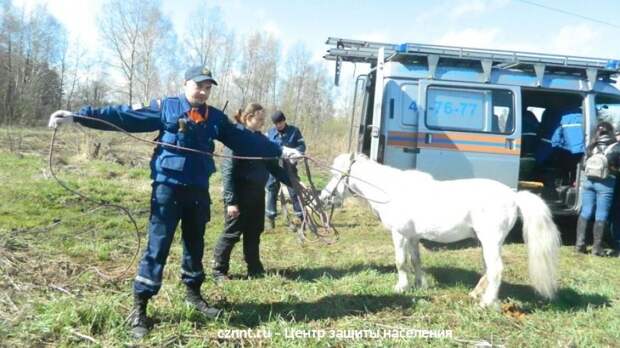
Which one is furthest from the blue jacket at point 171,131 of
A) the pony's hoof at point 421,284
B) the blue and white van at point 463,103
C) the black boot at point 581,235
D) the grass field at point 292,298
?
the black boot at point 581,235

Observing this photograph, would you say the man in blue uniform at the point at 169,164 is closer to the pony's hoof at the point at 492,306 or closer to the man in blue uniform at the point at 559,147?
the pony's hoof at the point at 492,306

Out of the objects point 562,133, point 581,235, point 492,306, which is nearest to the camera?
point 492,306

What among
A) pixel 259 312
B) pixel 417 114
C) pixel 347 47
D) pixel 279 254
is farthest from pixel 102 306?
pixel 347 47

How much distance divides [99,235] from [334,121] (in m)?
20.4

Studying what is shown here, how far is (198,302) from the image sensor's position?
3500mm

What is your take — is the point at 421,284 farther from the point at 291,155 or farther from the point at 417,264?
the point at 291,155

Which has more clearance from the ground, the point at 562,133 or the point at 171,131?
the point at 562,133

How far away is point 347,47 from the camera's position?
7281 mm

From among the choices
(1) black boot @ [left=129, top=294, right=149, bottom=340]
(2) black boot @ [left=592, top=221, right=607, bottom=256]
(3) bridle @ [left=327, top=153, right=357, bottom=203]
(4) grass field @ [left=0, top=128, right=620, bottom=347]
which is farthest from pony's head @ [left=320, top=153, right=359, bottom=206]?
(2) black boot @ [left=592, top=221, right=607, bottom=256]

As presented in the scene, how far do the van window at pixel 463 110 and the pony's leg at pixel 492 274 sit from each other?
286 centimetres

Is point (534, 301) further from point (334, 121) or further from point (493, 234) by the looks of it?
point (334, 121)

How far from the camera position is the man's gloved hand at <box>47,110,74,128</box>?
2787 mm

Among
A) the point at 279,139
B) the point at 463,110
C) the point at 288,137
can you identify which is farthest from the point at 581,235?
the point at 279,139

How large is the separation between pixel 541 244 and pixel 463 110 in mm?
3021
